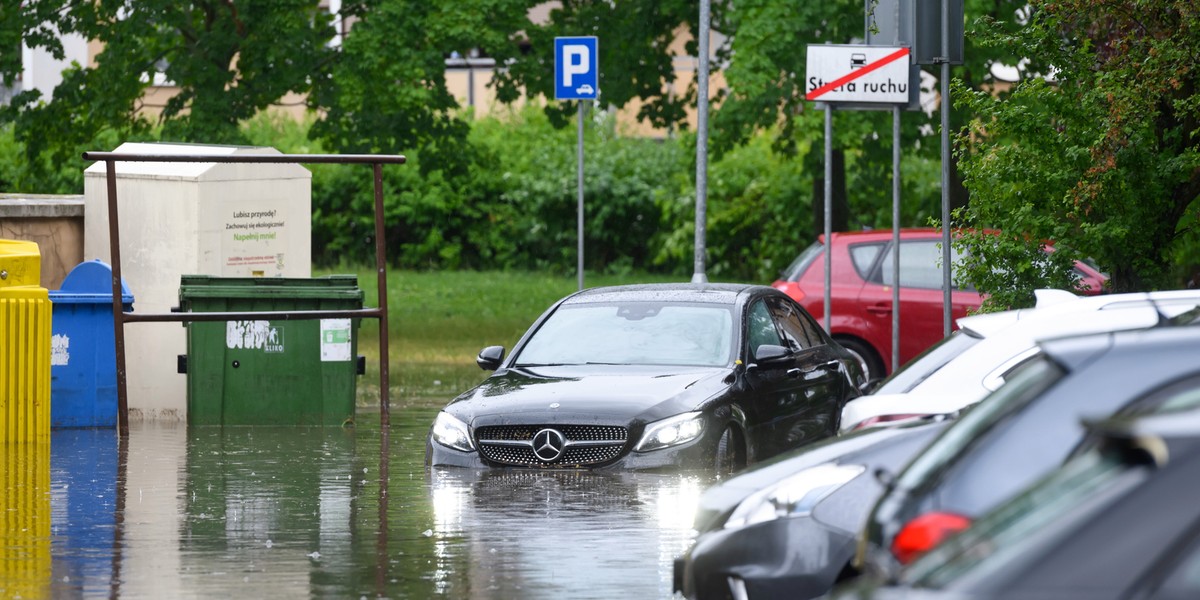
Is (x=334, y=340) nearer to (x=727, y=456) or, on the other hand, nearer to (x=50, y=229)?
(x=50, y=229)

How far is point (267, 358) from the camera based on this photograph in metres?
14.1

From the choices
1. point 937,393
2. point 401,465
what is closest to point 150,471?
point 401,465

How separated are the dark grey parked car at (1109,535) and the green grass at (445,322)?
13.4 metres

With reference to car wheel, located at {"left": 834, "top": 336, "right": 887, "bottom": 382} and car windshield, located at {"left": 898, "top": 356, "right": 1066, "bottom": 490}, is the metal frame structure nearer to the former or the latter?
car wheel, located at {"left": 834, "top": 336, "right": 887, "bottom": 382}

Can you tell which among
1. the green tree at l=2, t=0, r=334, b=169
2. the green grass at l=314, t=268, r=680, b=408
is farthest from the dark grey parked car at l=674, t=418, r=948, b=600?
the green tree at l=2, t=0, r=334, b=169

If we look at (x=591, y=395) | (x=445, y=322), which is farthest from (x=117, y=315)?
(x=445, y=322)

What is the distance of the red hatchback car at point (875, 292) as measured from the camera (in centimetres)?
1705

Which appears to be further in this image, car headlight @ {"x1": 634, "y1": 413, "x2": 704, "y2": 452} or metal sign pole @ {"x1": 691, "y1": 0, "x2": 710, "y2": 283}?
metal sign pole @ {"x1": 691, "y1": 0, "x2": 710, "y2": 283}

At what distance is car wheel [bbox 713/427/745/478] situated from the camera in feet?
34.3

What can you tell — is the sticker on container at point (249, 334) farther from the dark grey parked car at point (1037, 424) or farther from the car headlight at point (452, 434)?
the dark grey parked car at point (1037, 424)

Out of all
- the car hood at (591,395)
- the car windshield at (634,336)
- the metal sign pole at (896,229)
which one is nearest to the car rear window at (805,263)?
the metal sign pole at (896,229)

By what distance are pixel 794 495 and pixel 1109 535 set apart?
3.33 meters

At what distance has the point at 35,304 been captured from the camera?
12.8 m

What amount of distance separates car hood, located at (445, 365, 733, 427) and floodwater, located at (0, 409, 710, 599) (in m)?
0.33
